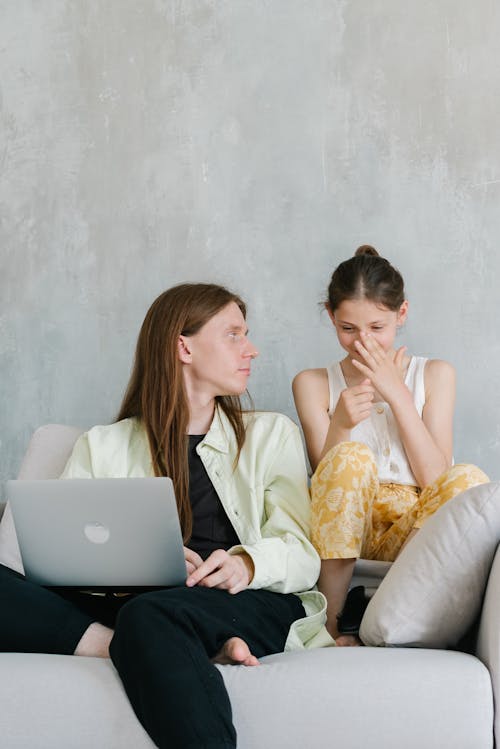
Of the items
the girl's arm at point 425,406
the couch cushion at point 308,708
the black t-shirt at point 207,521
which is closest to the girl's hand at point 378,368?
the girl's arm at point 425,406

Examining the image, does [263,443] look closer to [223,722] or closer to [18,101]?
[223,722]

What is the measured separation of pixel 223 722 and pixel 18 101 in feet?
8.06

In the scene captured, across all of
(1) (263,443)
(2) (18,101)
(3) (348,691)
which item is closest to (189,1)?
(2) (18,101)

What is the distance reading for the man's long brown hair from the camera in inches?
86.4

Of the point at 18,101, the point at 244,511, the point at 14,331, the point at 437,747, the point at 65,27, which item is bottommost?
the point at 437,747

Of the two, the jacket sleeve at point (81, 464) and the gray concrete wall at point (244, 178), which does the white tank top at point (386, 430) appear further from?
the jacket sleeve at point (81, 464)

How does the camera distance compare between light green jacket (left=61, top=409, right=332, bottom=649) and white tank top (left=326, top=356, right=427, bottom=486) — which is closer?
light green jacket (left=61, top=409, right=332, bottom=649)

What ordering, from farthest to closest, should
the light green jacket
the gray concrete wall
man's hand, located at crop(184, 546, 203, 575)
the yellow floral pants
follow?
the gray concrete wall
the yellow floral pants
the light green jacket
man's hand, located at crop(184, 546, 203, 575)

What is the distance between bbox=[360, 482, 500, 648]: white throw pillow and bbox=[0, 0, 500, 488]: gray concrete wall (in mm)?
1327

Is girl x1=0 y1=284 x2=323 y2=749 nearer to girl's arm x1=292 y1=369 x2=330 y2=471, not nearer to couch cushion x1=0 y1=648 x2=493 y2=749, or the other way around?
couch cushion x1=0 y1=648 x2=493 y2=749

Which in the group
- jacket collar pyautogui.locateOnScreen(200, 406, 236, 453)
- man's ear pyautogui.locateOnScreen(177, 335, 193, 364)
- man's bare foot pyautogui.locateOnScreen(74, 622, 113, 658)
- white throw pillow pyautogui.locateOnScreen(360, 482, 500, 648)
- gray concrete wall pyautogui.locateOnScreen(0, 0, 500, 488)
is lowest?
man's bare foot pyautogui.locateOnScreen(74, 622, 113, 658)

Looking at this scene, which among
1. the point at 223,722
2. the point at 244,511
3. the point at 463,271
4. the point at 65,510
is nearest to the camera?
the point at 223,722

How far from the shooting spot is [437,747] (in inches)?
63.7

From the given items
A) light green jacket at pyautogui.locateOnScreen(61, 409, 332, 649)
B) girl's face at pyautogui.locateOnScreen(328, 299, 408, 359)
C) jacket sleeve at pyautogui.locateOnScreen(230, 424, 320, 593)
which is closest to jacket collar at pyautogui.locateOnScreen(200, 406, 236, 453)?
light green jacket at pyautogui.locateOnScreen(61, 409, 332, 649)
